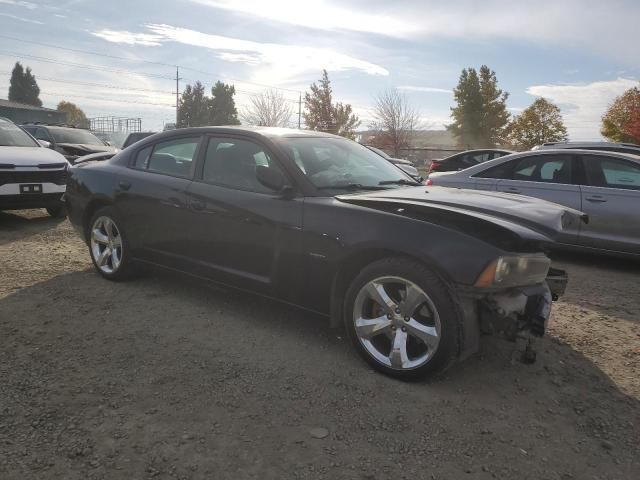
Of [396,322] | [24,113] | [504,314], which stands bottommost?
[396,322]

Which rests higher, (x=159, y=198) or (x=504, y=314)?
(x=159, y=198)

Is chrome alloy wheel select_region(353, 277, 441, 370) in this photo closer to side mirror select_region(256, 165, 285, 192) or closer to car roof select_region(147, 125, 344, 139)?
side mirror select_region(256, 165, 285, 192)

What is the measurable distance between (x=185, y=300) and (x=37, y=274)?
5.77ft

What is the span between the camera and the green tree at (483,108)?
154 ft

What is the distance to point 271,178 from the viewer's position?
351 cm

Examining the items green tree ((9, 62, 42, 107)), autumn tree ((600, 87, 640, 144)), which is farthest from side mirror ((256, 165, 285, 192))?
green tree ((9, 62, 42, 107))

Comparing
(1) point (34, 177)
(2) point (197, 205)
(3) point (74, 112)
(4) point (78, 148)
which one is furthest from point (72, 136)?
(3) point (74, 112)

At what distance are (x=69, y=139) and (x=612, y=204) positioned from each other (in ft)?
41.3

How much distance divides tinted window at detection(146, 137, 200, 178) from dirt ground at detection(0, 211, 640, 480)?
1.13 meters

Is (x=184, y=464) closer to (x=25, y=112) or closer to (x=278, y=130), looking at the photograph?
(x=278, y=130)

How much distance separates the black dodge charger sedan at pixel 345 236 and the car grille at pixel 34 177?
350 centimetres

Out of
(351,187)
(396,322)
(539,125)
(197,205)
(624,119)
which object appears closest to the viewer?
(396,322)

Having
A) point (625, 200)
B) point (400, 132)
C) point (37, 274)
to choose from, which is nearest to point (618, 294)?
point (625, 200)

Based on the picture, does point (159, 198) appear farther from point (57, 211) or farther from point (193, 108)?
point (193, 108)
